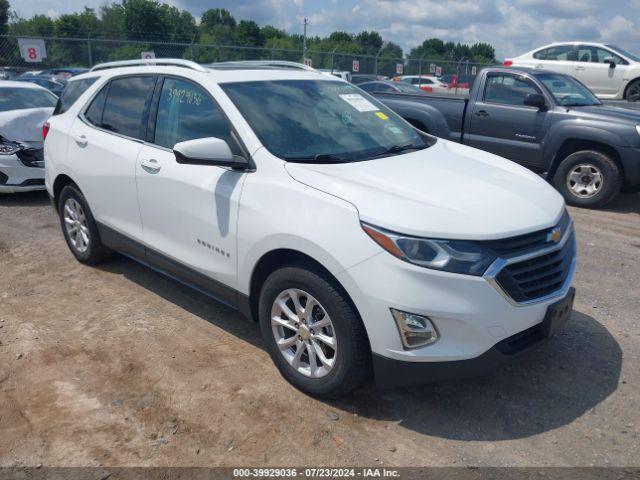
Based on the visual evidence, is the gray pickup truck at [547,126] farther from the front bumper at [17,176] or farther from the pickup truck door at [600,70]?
the pickup truck door at [600,70]

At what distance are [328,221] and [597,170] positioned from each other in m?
5.73

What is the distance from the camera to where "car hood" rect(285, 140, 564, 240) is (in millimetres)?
2832

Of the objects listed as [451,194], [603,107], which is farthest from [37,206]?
[603,107]

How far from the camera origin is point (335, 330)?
9.78 ft

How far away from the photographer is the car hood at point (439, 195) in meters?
2.83

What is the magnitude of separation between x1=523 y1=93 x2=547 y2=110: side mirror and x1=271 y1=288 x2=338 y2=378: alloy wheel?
5837 millimetres

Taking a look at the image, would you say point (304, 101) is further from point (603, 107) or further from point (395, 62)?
point (395, 62)

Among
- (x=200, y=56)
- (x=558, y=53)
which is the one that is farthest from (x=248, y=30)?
(x=558, y=53)

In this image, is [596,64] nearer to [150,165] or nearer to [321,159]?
[321,159]

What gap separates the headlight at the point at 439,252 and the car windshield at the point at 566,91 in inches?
234

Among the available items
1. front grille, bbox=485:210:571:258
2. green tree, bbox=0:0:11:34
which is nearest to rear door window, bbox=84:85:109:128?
front grille, bbox=485:210:571:258

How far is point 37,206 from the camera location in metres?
7.55

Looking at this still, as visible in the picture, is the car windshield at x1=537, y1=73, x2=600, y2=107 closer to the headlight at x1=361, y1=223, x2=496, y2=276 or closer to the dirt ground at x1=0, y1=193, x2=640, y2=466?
the dirt ground at x1=0, y1=193, x2=640, y2=466

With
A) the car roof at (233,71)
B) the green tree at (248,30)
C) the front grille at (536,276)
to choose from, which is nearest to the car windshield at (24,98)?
the car roof at (233,71)
